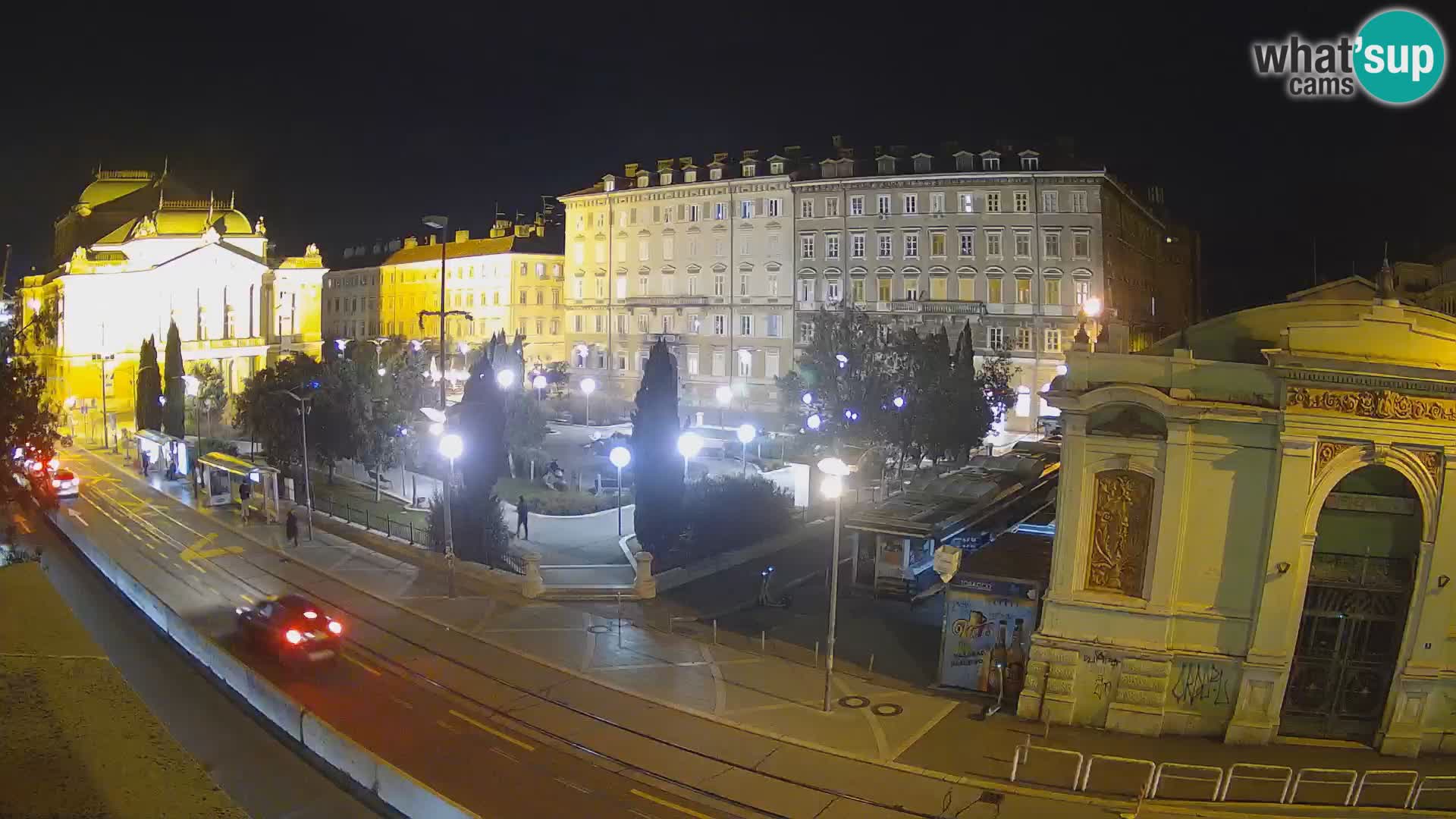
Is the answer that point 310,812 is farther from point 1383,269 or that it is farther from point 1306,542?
point 1383,269

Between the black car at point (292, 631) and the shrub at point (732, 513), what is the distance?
12.6 metres

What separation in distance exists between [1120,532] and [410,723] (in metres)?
12.5

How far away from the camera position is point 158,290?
73.7 metres

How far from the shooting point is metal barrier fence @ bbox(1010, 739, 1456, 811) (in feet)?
47.3

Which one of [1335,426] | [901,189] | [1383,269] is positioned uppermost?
[901,189]

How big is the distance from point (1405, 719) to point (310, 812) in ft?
55.7

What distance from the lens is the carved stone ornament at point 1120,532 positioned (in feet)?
54.0

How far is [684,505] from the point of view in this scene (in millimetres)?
31953

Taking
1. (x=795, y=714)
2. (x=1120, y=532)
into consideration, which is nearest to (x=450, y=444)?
(x=795, y=714)

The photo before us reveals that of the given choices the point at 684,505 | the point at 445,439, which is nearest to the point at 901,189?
the point at 684,505

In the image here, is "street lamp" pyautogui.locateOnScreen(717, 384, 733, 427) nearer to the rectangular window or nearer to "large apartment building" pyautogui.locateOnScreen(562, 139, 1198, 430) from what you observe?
"large apartment building" pyautogui.locateOnScreen(562, 139, 1198, 430)

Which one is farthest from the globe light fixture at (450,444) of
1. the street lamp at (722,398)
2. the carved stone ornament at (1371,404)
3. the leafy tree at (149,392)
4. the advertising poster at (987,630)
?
the leafy tree at (149,392)

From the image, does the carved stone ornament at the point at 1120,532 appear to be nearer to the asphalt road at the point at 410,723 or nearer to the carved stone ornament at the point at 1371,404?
the carved stone ornament at the point at 1371,404

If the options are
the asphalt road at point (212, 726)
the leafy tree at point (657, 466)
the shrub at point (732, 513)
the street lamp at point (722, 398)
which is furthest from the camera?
the street lamp at point (722, 398)
